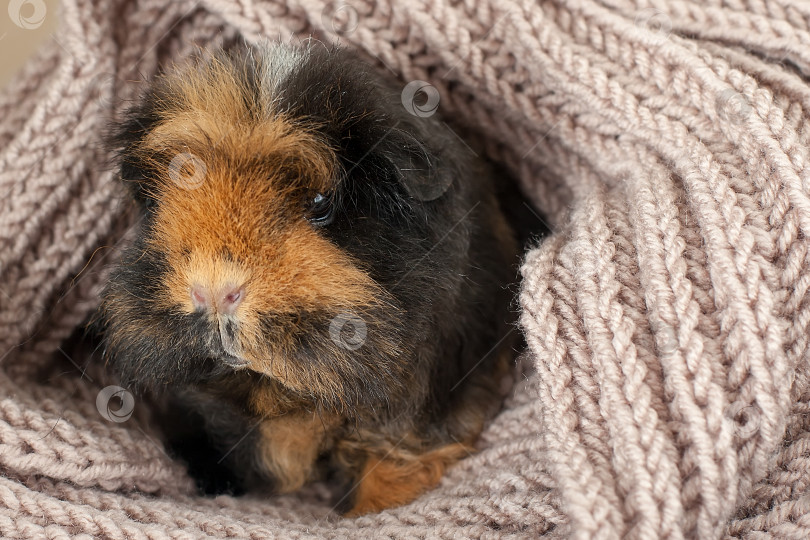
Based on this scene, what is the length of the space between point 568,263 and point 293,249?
30cm

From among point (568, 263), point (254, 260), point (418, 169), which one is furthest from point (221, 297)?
point (568, 263)

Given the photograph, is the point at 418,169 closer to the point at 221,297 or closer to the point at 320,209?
the point at 320,209

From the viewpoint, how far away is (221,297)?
0.63m

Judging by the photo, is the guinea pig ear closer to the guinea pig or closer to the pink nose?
the guinea pig

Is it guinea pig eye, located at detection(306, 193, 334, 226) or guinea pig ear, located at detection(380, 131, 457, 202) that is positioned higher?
guinea pig ear, located at detection(380, 131, 457, 202)

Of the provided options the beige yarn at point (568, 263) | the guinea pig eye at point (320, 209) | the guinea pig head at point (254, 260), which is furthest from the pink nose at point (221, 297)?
the beige yarn at point (568, 263)

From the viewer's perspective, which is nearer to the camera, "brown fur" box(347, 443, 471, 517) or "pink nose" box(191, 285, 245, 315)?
"pink nose" box(191, 285, 245, 315)

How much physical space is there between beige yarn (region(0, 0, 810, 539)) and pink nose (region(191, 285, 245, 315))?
0.27 meters

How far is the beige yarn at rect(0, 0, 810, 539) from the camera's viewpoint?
646 mm

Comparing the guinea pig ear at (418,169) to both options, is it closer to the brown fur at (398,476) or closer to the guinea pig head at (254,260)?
the guinea pig head at (254,260)

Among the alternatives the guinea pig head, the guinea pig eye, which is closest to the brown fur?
the guinea pig head

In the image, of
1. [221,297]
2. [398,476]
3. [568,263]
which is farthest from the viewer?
[398,476]

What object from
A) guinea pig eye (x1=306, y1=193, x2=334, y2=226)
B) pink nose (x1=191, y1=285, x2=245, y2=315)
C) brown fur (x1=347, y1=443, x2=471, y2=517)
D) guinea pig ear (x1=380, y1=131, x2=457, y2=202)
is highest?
guinea pig ear (x1=380, y1=131, x2=457, y2=202)

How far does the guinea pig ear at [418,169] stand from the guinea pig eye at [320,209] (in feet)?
0.25
